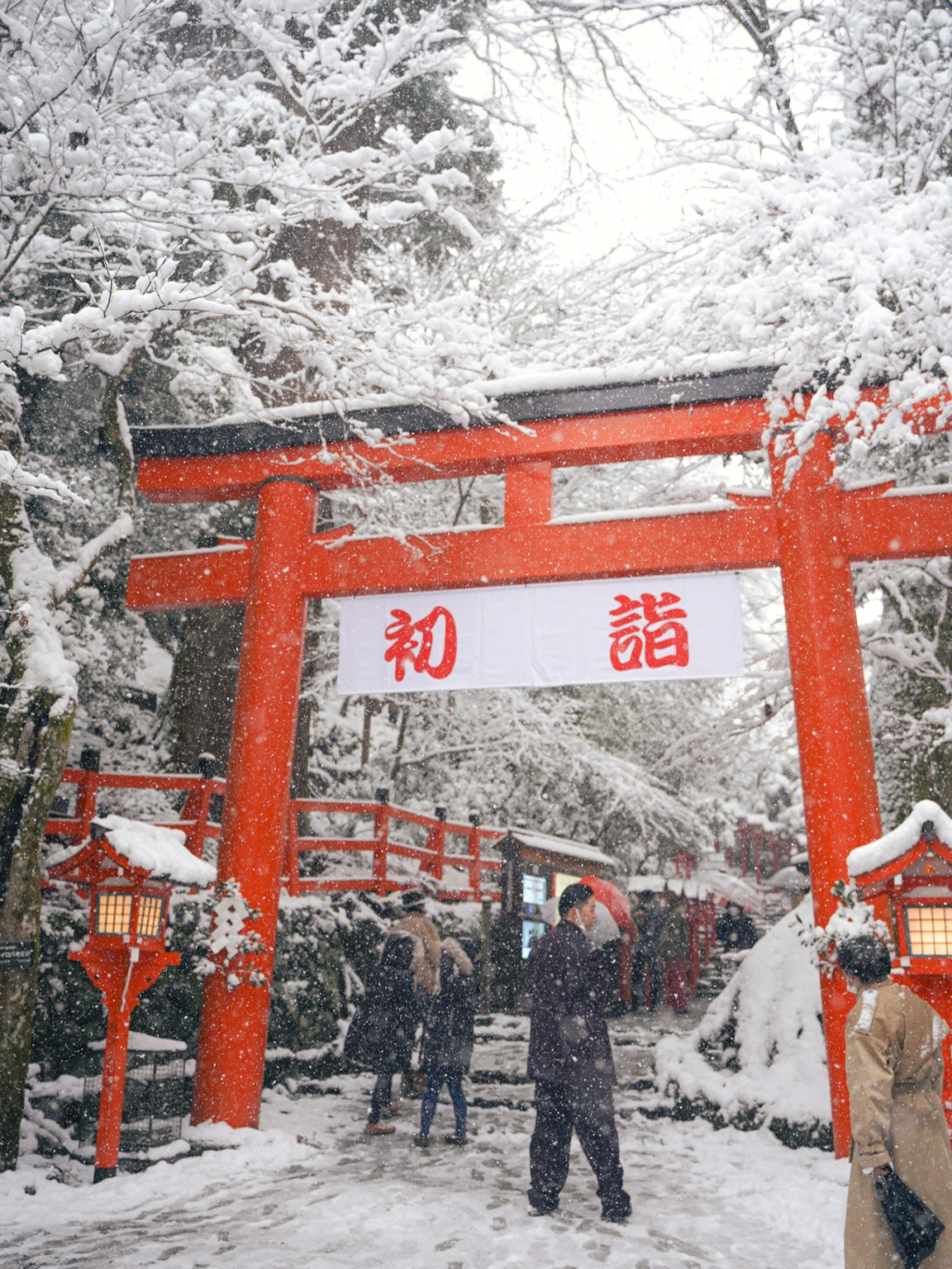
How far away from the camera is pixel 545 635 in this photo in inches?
287

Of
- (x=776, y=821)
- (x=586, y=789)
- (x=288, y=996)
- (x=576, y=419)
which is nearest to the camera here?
(x=576, y=419)

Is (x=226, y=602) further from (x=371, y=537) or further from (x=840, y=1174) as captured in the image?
(x=840, y=1174)

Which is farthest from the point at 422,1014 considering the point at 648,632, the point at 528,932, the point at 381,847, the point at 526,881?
the point at 528,932

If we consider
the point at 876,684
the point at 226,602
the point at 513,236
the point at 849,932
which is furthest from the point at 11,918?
the point at 513,236

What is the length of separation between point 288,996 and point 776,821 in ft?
105

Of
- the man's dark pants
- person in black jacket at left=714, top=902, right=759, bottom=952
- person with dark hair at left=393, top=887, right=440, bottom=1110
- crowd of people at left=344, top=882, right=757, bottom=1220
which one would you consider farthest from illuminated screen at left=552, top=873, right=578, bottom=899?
person in black jacket at left=714, top=902, right=759, bottom=952

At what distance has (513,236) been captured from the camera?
45.0 feet

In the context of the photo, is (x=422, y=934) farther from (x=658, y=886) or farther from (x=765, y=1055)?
(x=658, y=886)

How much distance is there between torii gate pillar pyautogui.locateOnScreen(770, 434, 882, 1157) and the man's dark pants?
6.20ft

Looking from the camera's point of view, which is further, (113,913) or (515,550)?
(515,550)

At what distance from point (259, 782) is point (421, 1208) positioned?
3424 mm

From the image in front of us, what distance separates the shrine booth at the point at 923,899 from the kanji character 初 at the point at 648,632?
7.55 ft

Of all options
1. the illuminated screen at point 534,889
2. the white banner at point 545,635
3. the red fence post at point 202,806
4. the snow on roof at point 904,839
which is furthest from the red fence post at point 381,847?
the snow on roof at point 904,839

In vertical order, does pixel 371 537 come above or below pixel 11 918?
above
